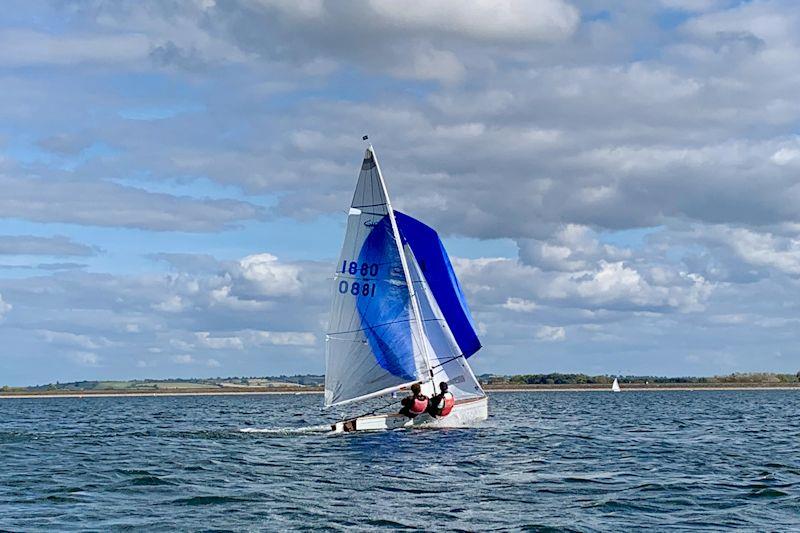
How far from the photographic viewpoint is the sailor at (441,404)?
45812 mm

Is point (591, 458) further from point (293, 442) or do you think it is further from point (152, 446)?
point (152, 446)

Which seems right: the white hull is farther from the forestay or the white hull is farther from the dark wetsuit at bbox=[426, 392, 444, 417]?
the forestay

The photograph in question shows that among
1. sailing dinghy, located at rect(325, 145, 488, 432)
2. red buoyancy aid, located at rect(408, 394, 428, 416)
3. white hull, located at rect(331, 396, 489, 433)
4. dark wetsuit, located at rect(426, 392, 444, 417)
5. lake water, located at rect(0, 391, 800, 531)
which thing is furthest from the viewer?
sailing dinghy, located at rect(325, 145, 488, 432)

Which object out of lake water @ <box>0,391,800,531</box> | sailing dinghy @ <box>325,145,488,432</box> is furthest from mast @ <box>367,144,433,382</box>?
lake water @ <box>0,391,800,531</box>

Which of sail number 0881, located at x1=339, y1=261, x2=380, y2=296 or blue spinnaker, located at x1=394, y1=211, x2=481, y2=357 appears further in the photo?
blue spinnaker, located at x1=394, y1=211, x2=481, y2=357

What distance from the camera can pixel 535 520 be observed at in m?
22.9

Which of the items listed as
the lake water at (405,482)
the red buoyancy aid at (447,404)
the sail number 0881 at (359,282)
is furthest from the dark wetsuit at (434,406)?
the sail number 0881 at (359,282)

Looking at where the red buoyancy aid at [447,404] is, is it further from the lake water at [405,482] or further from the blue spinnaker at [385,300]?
the blue spinnaker at [385,300]

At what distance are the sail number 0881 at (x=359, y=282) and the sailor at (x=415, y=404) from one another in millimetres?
5500

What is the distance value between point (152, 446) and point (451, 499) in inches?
825

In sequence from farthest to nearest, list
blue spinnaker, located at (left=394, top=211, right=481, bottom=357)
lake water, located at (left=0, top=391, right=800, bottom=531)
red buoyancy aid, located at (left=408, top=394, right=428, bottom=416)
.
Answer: blue spinnaker, located at (left=394, top=211, right=481, bottom=357)
red buoyancy aid, located at (left=408, top=394, right=428, bottom=416)
lake water, located at (left=0, top=391, right=800, bottom=531)

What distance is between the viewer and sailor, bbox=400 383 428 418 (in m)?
45.5

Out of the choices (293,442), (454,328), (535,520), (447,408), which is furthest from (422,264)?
(535,520)

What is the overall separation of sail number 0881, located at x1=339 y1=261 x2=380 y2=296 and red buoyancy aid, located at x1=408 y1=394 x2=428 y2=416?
5760mm
